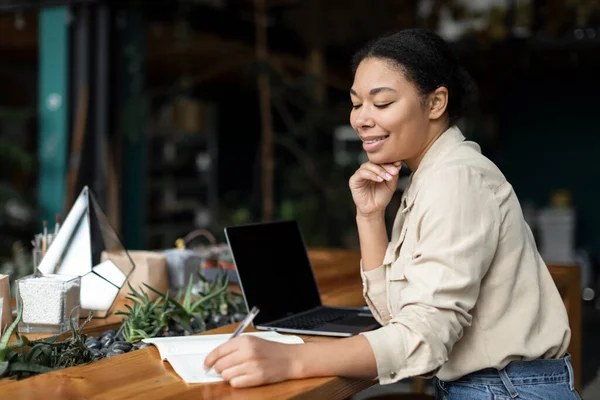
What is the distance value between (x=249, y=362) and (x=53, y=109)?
468 centimetres

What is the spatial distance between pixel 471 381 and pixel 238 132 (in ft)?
30.5

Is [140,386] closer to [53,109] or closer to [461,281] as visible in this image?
[461,281]

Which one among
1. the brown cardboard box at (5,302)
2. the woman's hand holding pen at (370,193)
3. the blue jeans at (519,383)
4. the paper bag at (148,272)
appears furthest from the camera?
the paper bag at (148,272)

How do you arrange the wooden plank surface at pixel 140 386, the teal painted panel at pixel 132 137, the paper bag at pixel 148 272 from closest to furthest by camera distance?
the wooden plank surface at pixel 140 386
the paper bag at pixel 148 272
the teal painted panel at pixel 132 137

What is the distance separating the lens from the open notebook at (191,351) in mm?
1358

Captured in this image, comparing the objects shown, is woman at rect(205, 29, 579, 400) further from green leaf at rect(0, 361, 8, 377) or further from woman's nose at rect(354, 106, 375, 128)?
green leaf at rect(0, 361, 8, 377)

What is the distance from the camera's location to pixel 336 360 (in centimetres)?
137

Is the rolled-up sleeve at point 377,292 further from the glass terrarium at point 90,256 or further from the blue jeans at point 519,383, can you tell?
the glass terrarium at point 90,256

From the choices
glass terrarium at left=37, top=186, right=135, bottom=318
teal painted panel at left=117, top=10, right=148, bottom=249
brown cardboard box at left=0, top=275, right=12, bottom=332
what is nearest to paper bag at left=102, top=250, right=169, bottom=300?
glass terrarium at left=37, top=186, right=135, bottom=318

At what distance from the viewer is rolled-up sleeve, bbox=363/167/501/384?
1.35 m

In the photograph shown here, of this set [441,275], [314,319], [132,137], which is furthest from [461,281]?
[132,137]

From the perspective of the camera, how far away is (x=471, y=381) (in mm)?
1521

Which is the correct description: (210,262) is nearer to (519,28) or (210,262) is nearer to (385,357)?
(385,357)

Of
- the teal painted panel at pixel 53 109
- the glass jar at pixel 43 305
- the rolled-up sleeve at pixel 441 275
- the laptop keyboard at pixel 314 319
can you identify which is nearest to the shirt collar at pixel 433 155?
the rolled-up sleeve at pixel 441 275
